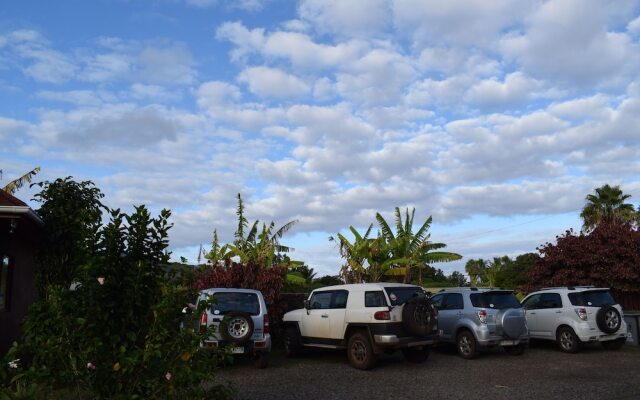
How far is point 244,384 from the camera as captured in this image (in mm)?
A: 10891

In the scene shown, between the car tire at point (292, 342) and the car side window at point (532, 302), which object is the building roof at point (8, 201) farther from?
the car side window at point (532, 302)

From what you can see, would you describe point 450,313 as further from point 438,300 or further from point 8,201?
point 8,201

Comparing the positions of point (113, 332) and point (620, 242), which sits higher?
point (620, 242)

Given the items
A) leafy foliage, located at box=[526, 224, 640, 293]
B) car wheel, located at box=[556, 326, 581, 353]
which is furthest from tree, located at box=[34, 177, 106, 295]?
leafy foliage, located at box=[526, 224, 640, 293]

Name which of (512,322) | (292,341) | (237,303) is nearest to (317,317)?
(292,341)

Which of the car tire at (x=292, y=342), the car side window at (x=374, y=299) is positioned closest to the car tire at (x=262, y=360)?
the car tire at (x=292, y=342)

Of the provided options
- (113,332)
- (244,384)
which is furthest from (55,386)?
(244,384)

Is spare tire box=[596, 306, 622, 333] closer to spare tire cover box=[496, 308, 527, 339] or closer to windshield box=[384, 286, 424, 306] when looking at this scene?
spare tire cover box=[496, 308, 527, 339]

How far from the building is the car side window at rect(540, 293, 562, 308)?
1331 centimetres

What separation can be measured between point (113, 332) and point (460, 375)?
28.7 ft

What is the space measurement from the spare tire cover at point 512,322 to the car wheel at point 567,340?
1627 mm

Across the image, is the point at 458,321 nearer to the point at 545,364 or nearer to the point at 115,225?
the point at 545,364

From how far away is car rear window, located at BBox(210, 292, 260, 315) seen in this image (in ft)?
42.1

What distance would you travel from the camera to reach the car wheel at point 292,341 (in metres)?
14.9
